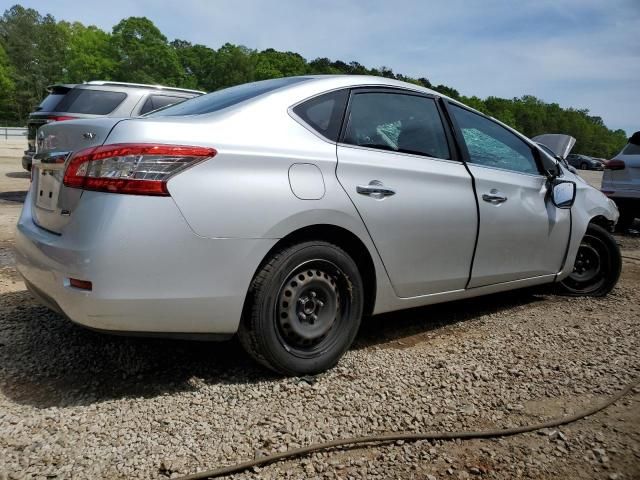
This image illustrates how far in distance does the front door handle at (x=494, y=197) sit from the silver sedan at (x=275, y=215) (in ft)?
0.04

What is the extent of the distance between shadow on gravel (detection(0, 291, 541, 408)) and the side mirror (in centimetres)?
150

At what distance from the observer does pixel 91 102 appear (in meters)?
8.66

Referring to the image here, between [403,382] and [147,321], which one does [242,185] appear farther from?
[403,382]

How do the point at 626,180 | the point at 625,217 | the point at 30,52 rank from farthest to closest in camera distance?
the point at 30,52 → the point at 625,217 → the point at 626,180

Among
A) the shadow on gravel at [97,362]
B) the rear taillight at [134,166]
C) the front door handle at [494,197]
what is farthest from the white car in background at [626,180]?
the rear taillight at [134,166]

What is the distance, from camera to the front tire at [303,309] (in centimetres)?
263

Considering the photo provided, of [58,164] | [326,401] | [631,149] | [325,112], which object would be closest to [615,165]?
[631,149]

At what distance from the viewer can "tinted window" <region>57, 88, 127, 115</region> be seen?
856 cm

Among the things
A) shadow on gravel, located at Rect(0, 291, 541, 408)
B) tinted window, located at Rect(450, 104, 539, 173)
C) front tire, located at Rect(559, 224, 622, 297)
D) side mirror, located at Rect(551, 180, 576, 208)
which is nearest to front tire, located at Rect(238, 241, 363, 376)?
shadow on gravel, located at Rect(0, 291, 541, 408)

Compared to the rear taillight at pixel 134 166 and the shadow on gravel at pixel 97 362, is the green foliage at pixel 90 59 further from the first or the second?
the rear taillight at pixel 134 166

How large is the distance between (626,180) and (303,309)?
293 inches

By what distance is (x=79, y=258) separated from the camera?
233 cm

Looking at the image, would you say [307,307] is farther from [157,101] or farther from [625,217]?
[625,217]

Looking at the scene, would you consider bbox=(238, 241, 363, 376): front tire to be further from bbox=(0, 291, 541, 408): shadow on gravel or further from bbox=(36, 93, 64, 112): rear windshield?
bbox=(36, 93, 64, 112): rear windshield
